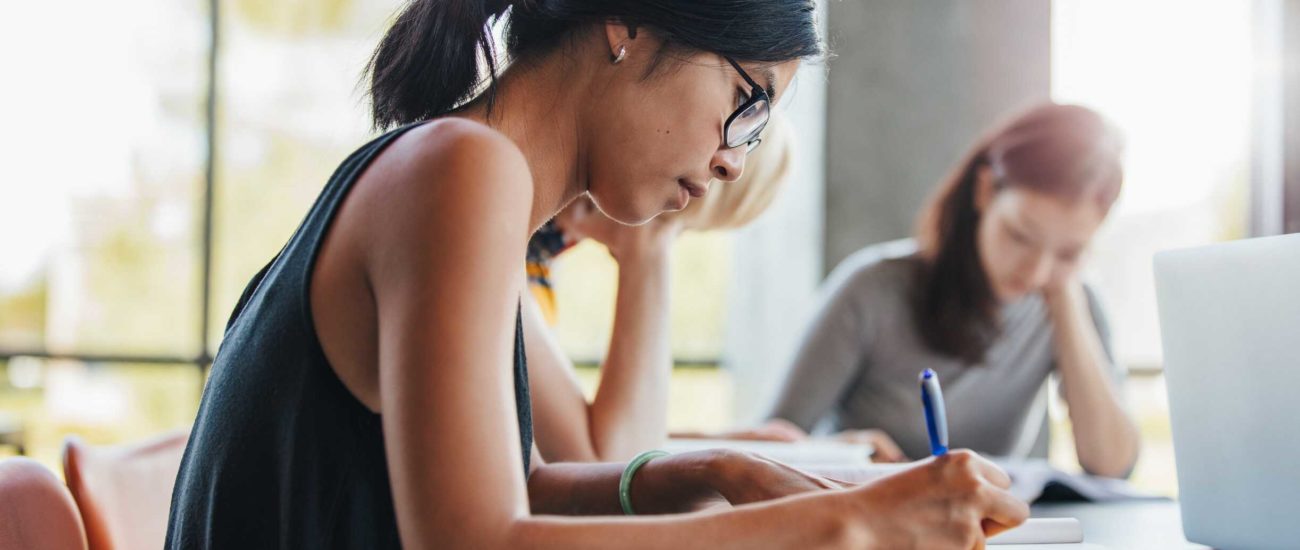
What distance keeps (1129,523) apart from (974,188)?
1.26m

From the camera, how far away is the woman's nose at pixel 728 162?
3.47 ft

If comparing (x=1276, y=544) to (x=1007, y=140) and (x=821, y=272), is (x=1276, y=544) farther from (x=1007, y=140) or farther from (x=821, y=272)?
(x=821, y=272)

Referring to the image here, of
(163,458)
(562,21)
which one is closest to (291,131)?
(163,458)

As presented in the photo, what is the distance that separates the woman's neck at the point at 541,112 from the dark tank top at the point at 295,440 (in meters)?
0.20

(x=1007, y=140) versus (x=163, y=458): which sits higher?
(x=1007, y=140)

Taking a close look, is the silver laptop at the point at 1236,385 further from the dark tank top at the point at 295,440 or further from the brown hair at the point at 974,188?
the brown hair at the point at 974,188

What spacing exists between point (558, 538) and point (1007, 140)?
2.05m

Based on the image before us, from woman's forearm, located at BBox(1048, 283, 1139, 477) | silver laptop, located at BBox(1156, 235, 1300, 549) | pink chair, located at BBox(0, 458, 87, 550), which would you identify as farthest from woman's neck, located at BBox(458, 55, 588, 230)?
woman's forearm, located at BBox(1048, 283, 1139, 477)

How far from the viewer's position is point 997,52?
3598 mm

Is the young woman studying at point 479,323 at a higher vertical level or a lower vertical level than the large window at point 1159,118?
lower

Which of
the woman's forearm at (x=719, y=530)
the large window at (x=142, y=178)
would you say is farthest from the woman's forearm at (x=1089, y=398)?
the large window at (x=142, y=178)

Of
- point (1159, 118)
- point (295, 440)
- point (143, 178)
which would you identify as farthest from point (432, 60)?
point (1159, 118)

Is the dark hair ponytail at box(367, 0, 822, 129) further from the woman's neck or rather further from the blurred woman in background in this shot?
the blurred woman in background

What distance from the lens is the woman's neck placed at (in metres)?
1.01
